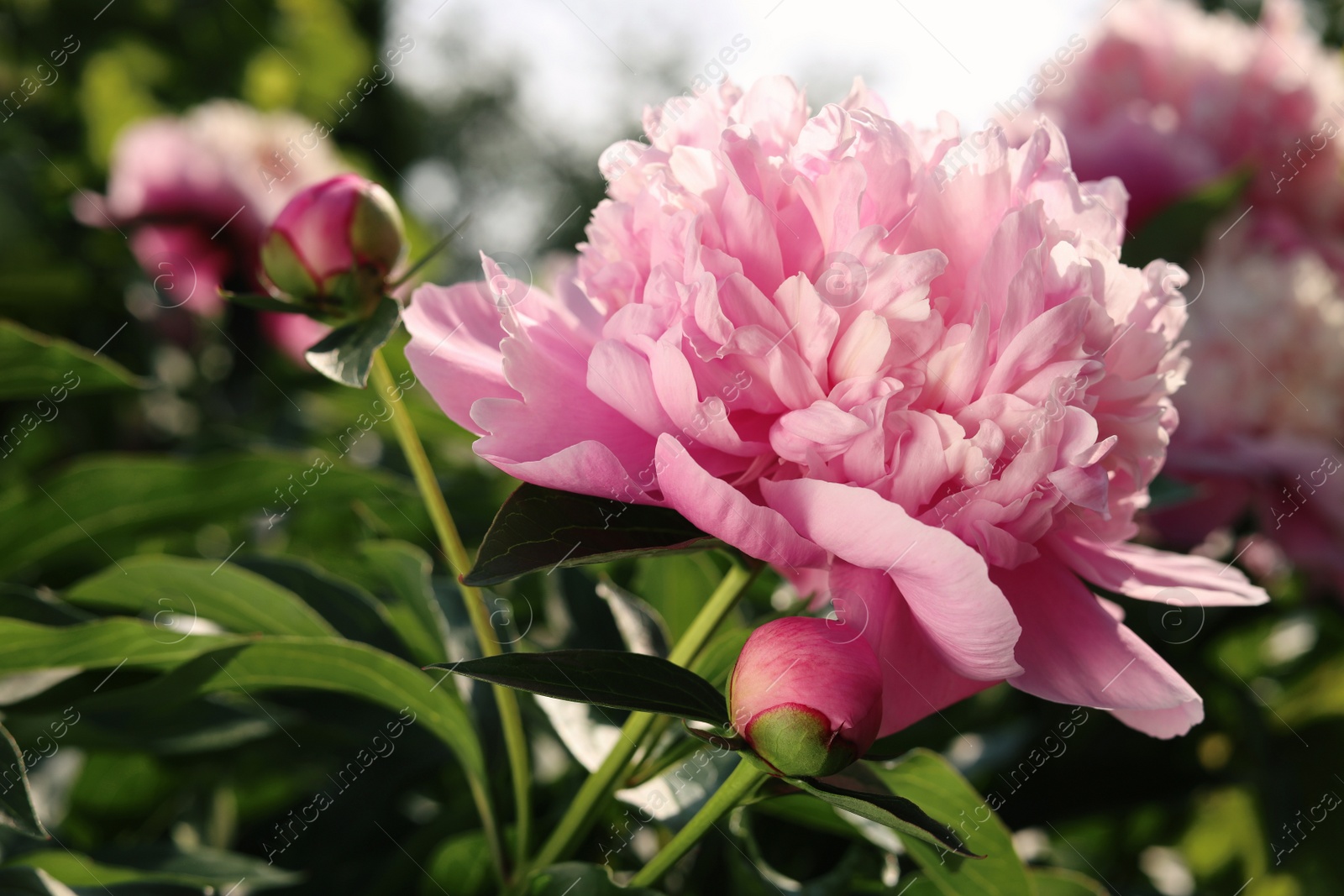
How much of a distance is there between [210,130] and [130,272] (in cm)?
30

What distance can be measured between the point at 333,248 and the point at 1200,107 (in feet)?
3.85

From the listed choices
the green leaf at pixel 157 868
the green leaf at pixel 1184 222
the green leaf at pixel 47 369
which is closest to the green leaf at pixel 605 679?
the green leaf at pixel 157 868

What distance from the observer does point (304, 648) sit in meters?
0.56

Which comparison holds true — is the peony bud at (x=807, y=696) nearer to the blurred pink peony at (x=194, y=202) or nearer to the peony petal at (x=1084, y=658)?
the peony petal at (x=1084, y=658)

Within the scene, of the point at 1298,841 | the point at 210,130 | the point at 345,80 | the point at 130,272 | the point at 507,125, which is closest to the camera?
the point at 1298,841

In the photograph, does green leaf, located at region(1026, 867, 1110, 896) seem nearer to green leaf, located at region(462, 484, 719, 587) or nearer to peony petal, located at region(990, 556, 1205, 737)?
peony petal, located at region(990, 556, 1205, 737)

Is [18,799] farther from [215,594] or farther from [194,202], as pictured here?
[194,202]

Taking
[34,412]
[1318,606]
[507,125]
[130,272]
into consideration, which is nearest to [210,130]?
[130,272]

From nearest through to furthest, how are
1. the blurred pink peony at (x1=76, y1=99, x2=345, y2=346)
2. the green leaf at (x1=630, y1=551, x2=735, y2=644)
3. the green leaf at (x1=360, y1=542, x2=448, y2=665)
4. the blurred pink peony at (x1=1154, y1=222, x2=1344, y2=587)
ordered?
the green leaf at (x1=360, y1=542, x2=448, y2=665), the green leaf at (x1=630, y1=551, x2=735, y2=644), the blurred pink peony at (x1=1154, y1=222, x2=1344, y2=587), the blurred pink peony at (x1=76, y1=99, x2=345, y2=346)

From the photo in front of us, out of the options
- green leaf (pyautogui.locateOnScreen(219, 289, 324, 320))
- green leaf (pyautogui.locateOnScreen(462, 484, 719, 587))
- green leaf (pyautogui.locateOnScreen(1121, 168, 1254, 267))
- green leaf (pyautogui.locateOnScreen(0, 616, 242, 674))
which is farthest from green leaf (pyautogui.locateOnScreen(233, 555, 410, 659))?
green leaf (pyautogui.locateOnScreen(1121, 168, 1254, 267))

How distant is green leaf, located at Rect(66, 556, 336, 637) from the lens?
0.62 m

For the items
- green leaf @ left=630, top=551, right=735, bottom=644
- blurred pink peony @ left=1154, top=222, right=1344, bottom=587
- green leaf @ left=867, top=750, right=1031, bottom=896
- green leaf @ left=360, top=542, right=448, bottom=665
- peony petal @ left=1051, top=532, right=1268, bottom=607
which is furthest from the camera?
blurred pink peony @ left=1154, top=222, right=1344, bottom=587

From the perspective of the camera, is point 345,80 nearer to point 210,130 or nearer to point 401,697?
point 210,130

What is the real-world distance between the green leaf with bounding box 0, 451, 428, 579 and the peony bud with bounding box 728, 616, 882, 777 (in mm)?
466
